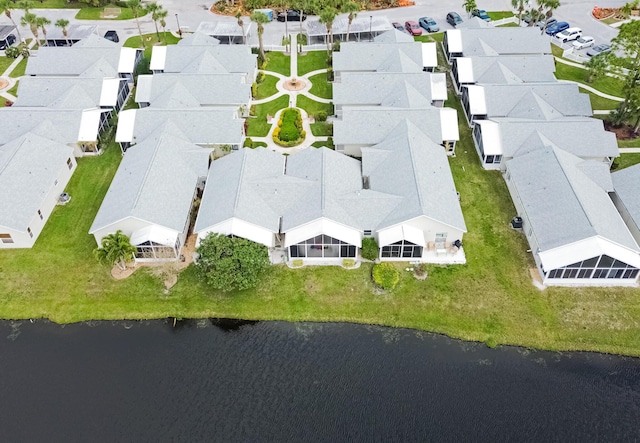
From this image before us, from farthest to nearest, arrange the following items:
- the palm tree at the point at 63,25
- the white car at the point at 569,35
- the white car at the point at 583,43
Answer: the white car at the point at 569,35, the white car at the point at 583,43, the palm tree at the point at 63,25

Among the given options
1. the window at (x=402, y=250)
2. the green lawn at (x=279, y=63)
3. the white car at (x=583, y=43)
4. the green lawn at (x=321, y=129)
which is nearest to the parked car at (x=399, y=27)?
the green lawn at (x=279, y=63)

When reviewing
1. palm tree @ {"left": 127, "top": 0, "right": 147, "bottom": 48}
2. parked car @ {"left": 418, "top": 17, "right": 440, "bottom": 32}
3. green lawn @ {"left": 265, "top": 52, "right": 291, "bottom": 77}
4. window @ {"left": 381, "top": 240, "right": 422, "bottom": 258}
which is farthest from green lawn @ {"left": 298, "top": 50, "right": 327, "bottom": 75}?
window @ {"left": 381, "top": 240, "right": 422, "bottom": 258}

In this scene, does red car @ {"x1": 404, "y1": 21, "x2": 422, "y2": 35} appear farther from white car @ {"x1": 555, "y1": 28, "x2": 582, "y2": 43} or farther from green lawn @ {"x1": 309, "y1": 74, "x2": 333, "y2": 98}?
white car @ {"x1": 555, "y1": 28, "x2": 582, "y2": 43}

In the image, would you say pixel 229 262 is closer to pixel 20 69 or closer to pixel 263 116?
pixel 263 116

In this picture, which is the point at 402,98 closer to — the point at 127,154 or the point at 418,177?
the point at 418,177

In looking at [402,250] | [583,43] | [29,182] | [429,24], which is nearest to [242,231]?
[402,250]

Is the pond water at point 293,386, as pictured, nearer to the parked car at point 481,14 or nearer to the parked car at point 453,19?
the parked car at point 453,19
